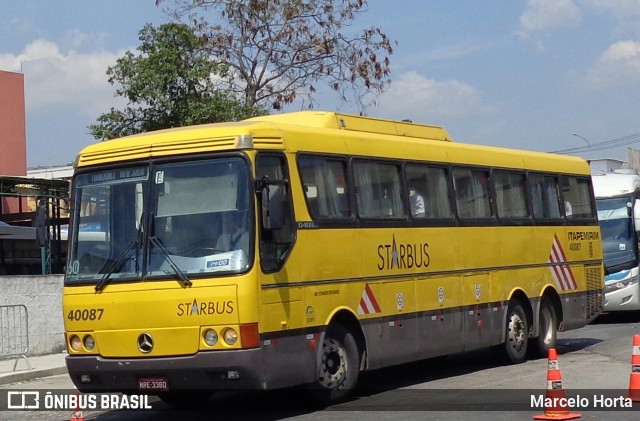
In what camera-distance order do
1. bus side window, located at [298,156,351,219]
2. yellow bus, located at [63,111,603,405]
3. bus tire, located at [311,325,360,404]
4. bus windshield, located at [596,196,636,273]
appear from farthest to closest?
bus windshield, located at [596,196,636,273], bus side window, located at [298,156,351,219], bus tire, located at [311,325,360,404], yellow bus, located at [63,111,603,405]

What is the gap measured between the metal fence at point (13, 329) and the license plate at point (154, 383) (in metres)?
8.13

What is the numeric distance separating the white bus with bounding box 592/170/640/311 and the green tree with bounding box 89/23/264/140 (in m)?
8.89

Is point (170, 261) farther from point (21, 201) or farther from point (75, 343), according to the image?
point (21, 201)

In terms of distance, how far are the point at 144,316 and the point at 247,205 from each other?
1.54 meters

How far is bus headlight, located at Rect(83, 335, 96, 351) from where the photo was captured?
11227 millimetres

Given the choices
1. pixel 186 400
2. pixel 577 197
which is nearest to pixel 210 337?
pixel 186 400

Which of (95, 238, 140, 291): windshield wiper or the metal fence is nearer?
(95, 238, 140, 291): windshield wiper

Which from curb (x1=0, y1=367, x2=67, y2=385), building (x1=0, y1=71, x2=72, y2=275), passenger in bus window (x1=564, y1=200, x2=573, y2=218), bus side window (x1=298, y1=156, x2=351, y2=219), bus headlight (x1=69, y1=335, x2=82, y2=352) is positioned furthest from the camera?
building (x1=0, y1=71, x2=72, y2=275)

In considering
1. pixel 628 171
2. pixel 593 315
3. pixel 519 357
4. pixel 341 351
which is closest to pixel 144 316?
pixel 341 351

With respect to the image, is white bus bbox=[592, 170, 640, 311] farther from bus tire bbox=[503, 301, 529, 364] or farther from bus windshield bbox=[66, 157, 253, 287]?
bus windshield bbox=[66, 157, 253, 287]

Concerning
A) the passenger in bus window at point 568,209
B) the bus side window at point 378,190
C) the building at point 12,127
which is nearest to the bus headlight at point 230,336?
the bus side window at point 378,190

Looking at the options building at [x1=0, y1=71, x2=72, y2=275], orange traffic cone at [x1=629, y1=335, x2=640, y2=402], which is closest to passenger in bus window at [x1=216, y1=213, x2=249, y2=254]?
orange traffic cone at [x1=629, y1=335, x2=640, y2=402]

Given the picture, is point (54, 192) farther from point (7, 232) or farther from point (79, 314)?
point (79, 314)

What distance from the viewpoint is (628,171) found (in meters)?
26.9
